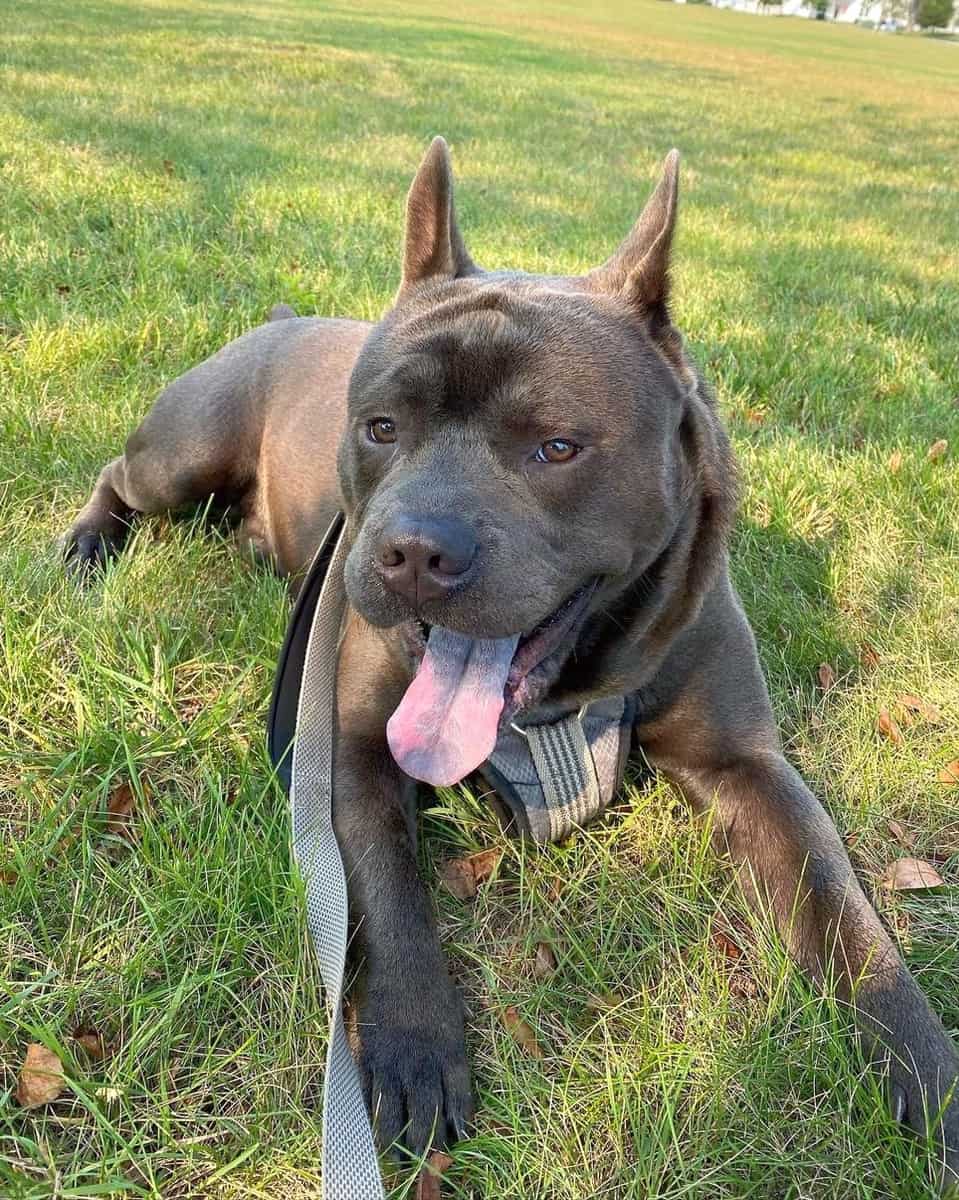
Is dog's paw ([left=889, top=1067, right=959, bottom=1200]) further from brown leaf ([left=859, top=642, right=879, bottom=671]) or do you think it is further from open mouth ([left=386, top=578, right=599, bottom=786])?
brown leaf ([left=859, top=642, right=879, bottom=671])

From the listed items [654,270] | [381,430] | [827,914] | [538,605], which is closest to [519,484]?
[538,605]

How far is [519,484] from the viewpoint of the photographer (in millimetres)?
2107

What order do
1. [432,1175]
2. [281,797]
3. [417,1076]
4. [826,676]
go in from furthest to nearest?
[826,676]
[281,797]
[417,1076]
[432,1175]

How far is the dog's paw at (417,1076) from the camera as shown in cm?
181

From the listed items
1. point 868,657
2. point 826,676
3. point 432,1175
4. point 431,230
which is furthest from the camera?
point 868,657

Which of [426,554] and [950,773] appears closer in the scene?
[426,554]

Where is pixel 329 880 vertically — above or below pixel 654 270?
below

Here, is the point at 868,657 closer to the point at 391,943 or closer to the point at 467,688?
the point at 467,688

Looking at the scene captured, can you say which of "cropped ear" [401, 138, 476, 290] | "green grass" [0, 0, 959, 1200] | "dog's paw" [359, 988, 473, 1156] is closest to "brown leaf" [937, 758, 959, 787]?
"green grass" [0, 0, 959, 1200]

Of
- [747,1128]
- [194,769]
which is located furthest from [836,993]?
[194,769]

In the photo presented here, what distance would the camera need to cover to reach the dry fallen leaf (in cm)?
240

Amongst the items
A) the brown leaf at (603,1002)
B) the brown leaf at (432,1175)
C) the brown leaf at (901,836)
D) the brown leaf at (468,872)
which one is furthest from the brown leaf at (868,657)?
the brown leaf at (432,1175)

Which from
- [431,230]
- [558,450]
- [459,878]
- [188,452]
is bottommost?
[459,878]

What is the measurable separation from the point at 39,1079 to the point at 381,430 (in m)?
1.51
